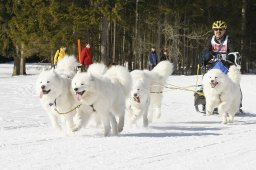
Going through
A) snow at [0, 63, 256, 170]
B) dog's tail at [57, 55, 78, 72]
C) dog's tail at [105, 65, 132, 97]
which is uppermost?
dog's tail at [57, 55, 78, 72]

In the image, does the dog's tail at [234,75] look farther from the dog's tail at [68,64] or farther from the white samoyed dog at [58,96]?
the white samoyed dog at [58,96]

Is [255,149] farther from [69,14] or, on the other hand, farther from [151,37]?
[151,37]

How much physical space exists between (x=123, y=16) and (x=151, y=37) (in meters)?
9.76

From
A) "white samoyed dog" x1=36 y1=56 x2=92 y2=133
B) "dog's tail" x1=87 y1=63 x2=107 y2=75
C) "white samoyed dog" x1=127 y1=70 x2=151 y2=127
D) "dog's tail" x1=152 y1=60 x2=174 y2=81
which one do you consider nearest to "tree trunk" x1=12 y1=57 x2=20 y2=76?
"dog's tail" x1=152 y1=60 x2=174 y2=81

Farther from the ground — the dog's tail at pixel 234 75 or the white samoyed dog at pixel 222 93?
the dog's tail at pixel 234 75

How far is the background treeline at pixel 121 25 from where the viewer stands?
84.1 ft

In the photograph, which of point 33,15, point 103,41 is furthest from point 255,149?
point 33,15

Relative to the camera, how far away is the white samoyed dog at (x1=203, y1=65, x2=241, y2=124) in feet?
28.8

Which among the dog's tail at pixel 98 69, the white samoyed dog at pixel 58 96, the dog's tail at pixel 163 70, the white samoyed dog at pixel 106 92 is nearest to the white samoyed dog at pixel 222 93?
the dog's tail at pixel 163 70

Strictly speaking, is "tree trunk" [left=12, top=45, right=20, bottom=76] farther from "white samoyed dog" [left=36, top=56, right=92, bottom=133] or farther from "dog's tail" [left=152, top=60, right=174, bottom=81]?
"white samoyed dog" [left=36, top=56, right=92, bottom=133]

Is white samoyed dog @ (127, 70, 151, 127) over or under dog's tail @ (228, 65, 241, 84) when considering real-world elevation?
under

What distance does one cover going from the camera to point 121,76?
7.38 meters

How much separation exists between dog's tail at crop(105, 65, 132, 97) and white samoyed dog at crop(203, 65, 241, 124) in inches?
79.7

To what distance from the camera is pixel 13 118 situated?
9070 millimetres
